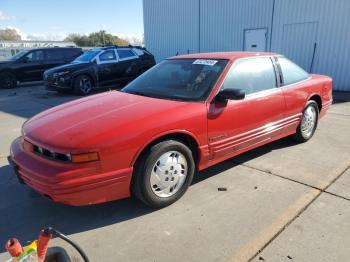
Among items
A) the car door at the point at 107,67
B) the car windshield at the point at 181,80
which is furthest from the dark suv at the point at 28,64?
the car windshield at the point at 181,80

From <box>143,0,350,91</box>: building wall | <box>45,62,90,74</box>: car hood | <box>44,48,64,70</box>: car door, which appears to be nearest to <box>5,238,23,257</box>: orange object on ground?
<box>45,62,90,74</box>: car hood

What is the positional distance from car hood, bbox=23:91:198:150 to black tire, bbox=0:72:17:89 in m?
10.9

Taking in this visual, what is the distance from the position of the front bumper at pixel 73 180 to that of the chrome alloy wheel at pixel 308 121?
10.5 ft

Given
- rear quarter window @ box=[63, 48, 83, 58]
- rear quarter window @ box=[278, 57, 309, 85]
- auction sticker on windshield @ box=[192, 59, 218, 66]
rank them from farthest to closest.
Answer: rear quarter window @ box=[63, 48, 83, 58] < rear quarter window @ box=[278, 57, 309, 85] < auction sticker on windshield @ box=[192, 59, 218, 66]

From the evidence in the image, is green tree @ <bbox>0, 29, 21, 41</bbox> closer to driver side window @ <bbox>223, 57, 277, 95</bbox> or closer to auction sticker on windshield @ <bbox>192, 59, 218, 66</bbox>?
auction sticker on windshield @ <bbox>192, 59, 218, 66</bbox>

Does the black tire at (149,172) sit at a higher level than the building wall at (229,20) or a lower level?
lower

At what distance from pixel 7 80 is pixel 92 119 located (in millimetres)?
11838

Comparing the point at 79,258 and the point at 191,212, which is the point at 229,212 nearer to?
the point at 191,212

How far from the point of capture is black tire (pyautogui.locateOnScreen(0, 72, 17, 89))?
1269 cm

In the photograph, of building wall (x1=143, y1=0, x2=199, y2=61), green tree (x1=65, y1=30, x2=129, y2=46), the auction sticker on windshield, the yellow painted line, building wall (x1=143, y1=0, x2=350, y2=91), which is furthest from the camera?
green tree (x1=65, y1=30, x2=129, y2=46)

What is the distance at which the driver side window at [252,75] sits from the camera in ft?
12.0

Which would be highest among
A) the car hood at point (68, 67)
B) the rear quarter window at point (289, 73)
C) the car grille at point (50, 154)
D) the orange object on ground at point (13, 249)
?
the rear quarter window at point (289, 73)

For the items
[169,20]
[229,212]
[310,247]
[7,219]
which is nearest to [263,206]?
[229,212]

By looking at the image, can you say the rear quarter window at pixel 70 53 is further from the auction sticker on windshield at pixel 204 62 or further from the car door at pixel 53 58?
the auction sticker on windshield at pixel 204 62
